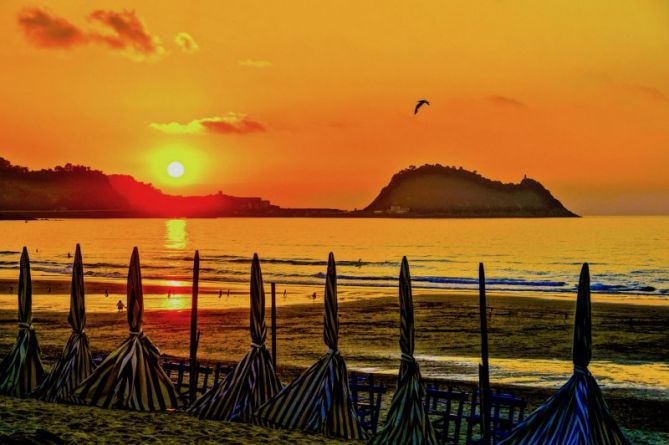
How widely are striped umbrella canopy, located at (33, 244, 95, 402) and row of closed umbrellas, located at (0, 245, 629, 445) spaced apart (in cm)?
2

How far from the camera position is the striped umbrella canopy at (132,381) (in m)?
15.5

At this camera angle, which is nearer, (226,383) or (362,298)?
(226,383)

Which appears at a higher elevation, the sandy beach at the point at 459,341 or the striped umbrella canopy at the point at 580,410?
the striped umbrella canopy at the point at 580,410

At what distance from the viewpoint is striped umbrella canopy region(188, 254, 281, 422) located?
15.1m

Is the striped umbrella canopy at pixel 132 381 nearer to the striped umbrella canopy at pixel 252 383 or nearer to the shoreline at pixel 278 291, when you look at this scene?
the striped umbrella canopy at pixel 252 383

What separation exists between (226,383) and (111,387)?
221 cm

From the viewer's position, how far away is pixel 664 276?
81.6 meters

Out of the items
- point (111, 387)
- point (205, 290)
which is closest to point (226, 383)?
point (111, 387)

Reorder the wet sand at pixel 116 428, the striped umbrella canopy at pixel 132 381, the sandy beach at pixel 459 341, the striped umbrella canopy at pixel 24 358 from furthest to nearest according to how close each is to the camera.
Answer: the sandy beach at pixel 459 341 < the striped umbrella canopy at pixel 24 358 < the striped umbrella canopy at pixel 132 381 < the wet sand at pixel 116 428

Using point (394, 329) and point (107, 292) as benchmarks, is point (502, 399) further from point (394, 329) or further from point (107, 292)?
point (107, 292)

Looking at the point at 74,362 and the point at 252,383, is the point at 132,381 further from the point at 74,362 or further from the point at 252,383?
the point at 252,383

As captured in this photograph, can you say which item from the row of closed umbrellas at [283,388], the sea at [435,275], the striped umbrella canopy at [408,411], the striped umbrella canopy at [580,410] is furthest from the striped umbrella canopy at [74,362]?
the sea at [435,275]

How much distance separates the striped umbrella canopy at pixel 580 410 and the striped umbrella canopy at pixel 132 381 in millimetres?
7288

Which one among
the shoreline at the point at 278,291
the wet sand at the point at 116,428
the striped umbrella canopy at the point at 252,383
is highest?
the striped umbrella canopy at the point at 252,383
